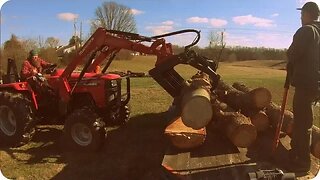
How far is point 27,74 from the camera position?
524cm

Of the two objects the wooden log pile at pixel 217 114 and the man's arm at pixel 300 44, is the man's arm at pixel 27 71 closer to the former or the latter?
the wooden log pile at pixel 217 114

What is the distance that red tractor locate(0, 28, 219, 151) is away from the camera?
4.82 m

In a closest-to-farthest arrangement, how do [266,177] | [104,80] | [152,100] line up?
[266,177]
[104,80]
[152,100]

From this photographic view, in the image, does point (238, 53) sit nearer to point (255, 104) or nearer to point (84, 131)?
point (255, 104)

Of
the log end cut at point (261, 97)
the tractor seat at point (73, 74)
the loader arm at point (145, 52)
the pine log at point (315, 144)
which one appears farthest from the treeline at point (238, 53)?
the tractor seat at point (73, 74)

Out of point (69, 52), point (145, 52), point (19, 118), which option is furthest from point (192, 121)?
point (19, 118)

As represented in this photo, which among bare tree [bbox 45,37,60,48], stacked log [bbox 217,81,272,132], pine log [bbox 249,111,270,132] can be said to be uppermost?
bare tree [bbox 45,37,60,48]

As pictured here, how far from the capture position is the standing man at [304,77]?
11.3 feet

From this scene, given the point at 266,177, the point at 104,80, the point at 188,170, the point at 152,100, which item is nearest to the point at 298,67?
the point at 266,177

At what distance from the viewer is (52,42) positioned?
13.8 feet

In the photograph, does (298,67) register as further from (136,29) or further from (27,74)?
(27,74)

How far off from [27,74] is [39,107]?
1.59 ft

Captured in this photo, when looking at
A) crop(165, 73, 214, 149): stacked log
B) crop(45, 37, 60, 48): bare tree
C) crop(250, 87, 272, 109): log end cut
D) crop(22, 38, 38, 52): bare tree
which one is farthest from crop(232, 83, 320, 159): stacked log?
crop(22, 38, 38, 52): bare tree

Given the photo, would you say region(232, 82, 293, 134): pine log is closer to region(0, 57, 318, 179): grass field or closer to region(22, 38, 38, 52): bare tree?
region(0, 57, 318, 179): grass field
